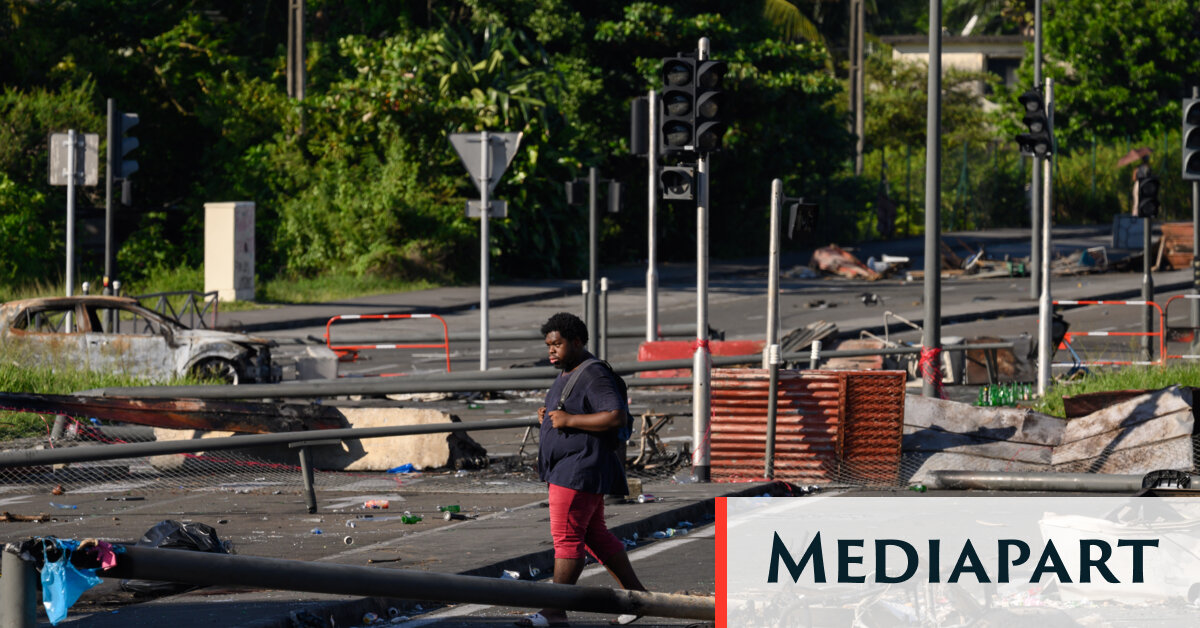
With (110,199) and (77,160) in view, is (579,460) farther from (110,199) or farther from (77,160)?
(110,199)

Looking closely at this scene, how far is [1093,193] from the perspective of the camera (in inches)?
2181

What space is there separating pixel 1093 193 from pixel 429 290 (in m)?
29.6

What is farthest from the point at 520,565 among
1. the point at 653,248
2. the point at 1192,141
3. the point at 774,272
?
the point at 653,248

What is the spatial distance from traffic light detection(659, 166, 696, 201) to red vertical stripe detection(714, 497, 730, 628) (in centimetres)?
691

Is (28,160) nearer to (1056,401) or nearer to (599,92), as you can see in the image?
(599,92)

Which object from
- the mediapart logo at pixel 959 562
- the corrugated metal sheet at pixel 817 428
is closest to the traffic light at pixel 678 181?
the corrugated metal sheet at pixel 817 428

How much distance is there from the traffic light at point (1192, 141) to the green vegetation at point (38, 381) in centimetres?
1196

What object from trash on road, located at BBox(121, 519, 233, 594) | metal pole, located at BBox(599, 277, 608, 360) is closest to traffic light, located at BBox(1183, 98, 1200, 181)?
metal pole, located at BBox(599, 277, 608, 360)

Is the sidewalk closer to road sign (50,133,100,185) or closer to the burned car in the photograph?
the burned car

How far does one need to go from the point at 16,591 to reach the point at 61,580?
10.4 inches

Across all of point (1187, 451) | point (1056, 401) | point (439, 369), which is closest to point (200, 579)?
point (1187, 451)

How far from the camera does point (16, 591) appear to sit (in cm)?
448

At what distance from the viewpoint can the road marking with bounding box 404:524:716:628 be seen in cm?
819

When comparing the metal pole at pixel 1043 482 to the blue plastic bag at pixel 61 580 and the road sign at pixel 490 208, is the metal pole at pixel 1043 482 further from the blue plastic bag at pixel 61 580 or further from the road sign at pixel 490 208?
the road sign at pixel 490 208
